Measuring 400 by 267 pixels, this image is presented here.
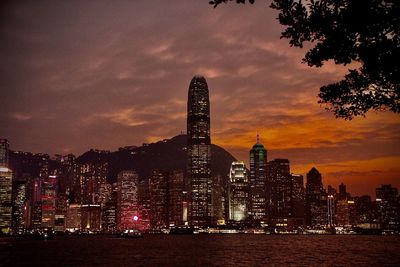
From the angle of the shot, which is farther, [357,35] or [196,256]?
[196,256]

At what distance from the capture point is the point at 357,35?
8.33 meters

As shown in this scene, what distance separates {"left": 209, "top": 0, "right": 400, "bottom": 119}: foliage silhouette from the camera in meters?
7.95

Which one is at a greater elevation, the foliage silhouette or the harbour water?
the foliage silhouette

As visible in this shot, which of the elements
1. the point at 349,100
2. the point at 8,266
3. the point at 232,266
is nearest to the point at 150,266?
the point at 232,266

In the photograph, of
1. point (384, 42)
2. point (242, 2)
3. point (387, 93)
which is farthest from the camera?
point (387, 93)

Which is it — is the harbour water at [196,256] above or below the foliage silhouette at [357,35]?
below

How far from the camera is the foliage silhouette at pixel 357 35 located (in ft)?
26.1

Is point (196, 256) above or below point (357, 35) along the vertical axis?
below

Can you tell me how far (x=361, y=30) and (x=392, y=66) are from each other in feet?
2.64

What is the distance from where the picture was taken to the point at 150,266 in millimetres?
57094

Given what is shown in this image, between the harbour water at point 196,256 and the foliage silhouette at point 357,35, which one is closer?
the foliage silhouette at point 357,35

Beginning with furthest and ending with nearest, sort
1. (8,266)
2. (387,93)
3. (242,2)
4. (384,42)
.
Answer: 1. (8,266)
2. (387,93)
3. (384,42)
4. (242,2)

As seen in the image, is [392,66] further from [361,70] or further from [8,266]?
[8,266]

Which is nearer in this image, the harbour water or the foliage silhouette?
the foliage silhouette
